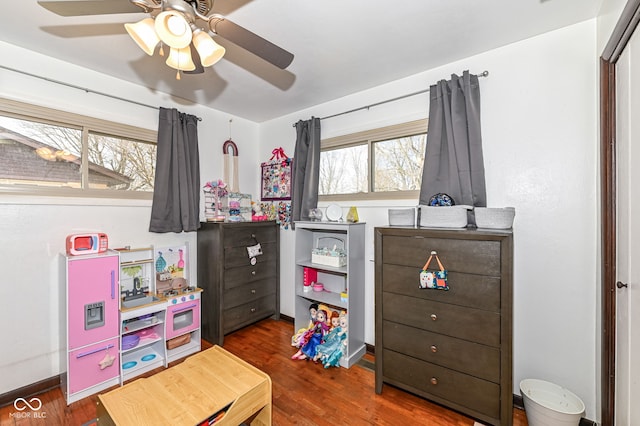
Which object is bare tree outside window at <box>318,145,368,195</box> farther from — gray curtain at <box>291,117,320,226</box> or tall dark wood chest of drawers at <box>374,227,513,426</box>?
tall dark wood chest of drawers at <box>374,227,513,426</box>

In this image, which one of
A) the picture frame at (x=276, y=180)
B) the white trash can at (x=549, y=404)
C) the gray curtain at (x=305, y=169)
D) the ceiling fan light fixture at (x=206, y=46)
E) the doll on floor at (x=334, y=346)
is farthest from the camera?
the picture frame at (x=276, y=180)

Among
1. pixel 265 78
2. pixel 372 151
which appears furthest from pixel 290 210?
pixel 265 78

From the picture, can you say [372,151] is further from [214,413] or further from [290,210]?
[214,413]

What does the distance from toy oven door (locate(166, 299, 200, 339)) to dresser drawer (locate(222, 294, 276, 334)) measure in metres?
0.26

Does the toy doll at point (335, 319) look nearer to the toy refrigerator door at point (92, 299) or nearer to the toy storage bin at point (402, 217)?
the toy storage bin at point (402, 217)

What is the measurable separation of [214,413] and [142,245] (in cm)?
184

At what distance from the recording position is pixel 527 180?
191cm

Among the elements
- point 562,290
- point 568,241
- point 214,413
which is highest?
point 568,241

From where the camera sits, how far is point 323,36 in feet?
6.10

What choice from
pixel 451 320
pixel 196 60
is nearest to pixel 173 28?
pixel 196 60

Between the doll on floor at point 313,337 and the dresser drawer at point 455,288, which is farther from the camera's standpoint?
the doll on floor at point 313,337

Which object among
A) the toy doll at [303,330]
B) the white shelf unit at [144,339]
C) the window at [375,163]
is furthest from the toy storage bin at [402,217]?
the white shelf unit at [144,339]

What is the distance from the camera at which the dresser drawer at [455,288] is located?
165cm

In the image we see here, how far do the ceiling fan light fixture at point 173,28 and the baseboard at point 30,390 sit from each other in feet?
8.58
